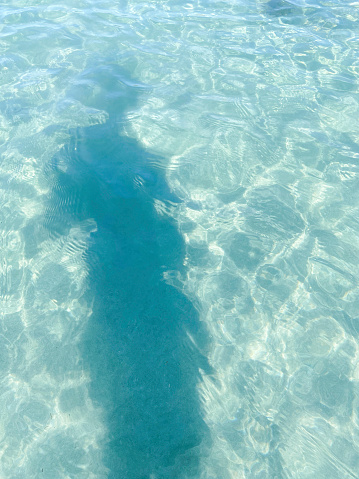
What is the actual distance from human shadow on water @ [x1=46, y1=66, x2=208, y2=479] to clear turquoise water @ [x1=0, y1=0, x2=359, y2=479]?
0.02 m

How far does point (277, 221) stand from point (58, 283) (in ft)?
11.3

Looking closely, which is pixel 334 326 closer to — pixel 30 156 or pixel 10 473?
pixel 10 473

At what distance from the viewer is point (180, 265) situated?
486cm

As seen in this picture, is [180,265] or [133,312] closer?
[133,312]

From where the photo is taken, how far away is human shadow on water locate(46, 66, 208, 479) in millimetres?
3467

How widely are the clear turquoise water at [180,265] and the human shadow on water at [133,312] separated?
0.02 meters

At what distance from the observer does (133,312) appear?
14.3 ft

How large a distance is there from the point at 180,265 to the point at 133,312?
970 mm

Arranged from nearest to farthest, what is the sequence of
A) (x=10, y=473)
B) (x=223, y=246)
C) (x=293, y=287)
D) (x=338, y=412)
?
(x=10, y=473)
(x=338, y=412)
(x=293, y=287)
(x=223, y=246)

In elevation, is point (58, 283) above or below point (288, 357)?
above

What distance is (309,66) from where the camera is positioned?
851 cm

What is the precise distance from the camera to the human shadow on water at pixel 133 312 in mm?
3467

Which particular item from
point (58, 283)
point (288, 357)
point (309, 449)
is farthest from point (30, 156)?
point (309, 449)

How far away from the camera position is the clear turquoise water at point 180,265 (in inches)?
138
